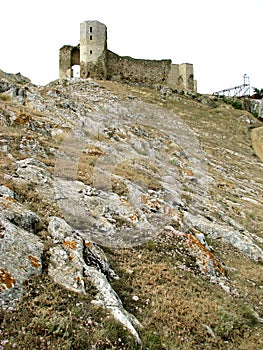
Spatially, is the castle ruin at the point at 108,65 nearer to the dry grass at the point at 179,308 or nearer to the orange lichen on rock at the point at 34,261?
the dry grass at the point at 179,308

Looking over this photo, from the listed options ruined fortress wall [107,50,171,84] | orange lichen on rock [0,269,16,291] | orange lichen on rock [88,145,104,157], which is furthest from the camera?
ruined fortress wall [107,50,171,84]

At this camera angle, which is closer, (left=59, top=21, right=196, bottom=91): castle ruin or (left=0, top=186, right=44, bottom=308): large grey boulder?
(left=0, top=186, right=44, bottom=308): large grey boulder

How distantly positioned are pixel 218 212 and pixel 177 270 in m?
5.99

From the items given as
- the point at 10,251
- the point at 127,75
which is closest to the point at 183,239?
the point at 10,251

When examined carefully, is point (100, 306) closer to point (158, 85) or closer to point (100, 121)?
point (100, 121)

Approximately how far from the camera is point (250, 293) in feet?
23.4

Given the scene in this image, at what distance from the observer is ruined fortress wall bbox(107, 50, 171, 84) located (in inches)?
1674

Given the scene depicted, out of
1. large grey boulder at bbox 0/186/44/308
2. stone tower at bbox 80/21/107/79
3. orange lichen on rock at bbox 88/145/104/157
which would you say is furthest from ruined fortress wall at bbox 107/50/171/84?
large grey boulder at bbox 0/186/44/308

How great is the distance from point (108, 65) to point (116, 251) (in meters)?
38.8

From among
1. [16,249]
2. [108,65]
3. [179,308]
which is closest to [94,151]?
[16,249]

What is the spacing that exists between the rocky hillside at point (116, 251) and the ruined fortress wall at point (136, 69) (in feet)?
90.9

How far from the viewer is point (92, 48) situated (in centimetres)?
3825

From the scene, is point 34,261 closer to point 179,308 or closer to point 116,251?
point 116,251

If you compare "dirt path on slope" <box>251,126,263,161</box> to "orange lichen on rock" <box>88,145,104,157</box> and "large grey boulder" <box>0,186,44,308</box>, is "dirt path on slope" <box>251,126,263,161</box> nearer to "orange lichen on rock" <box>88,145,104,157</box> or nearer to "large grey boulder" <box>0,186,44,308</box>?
"orange lichen on rock" <box>88,145,104,157</box>
